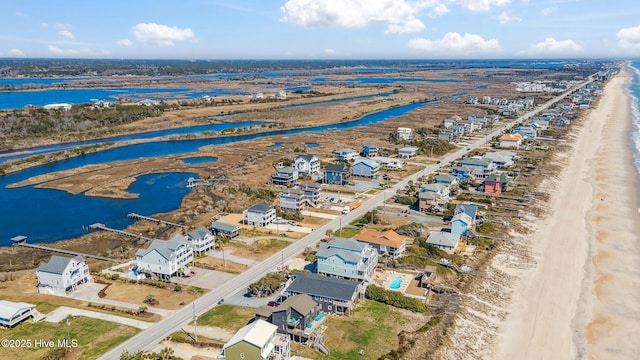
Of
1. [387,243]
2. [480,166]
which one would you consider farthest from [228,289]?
[480,166]

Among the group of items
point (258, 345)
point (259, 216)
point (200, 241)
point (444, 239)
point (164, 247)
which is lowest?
point (444, 239)

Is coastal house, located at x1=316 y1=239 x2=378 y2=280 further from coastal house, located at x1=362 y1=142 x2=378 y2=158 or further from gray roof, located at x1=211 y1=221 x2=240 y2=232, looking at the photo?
coastal house, located at x1=362 y1=142 x2=378 y2=158

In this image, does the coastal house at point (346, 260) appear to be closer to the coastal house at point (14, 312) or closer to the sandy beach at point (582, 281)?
the sandy beach at point (582, 281)

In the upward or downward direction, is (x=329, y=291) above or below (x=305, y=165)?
below

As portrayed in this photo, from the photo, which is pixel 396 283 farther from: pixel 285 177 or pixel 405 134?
pixel 405 134

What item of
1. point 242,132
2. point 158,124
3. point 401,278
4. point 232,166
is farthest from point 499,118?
point 401,278

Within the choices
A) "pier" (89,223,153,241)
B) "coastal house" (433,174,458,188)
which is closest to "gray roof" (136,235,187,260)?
"pier" (89,223,153,241)
